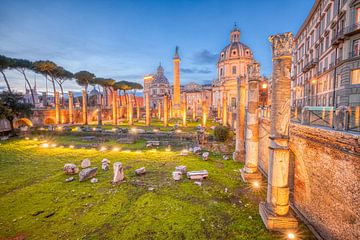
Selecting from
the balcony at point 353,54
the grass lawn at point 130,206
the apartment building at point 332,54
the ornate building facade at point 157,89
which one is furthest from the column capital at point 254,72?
the ornate building facade at point 157,89

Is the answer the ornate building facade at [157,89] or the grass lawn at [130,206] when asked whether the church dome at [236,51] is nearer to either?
the ornate building facade at [157,89]

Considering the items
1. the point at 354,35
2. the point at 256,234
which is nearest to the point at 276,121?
the point at 256,234

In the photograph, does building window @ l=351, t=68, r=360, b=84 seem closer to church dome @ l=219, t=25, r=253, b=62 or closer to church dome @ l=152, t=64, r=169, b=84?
Answer: church dome @ l=219, t=25, r=253, b=62

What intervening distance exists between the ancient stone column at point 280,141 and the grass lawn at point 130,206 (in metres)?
0.47

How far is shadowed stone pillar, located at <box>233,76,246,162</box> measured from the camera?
381 inches

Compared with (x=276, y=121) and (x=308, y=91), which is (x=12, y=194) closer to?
(x=276, y=121)

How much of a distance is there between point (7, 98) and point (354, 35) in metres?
35.8

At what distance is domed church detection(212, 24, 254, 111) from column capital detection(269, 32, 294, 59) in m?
36.2

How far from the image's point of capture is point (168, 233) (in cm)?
471

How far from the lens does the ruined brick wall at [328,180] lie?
363 cm

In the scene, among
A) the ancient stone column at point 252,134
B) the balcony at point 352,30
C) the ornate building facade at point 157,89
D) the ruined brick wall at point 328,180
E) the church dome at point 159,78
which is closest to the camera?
the ruined brick wall at point 328,180

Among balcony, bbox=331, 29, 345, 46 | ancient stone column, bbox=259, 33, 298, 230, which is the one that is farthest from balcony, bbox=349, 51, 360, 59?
ancient stone column, bbox=259, 33, 298, 230

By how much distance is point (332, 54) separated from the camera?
1939 centimetres

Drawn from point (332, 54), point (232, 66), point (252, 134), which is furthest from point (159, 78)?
point (252, 134)
